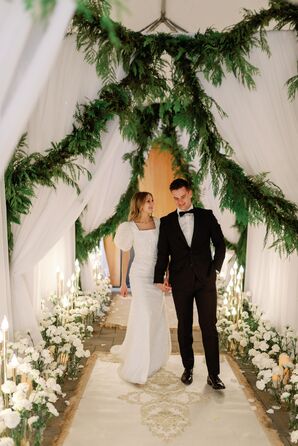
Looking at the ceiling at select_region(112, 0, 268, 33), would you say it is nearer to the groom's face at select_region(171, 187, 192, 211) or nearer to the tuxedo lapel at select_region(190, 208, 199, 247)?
the groom's face at select_region(171, 187, 192, 211)

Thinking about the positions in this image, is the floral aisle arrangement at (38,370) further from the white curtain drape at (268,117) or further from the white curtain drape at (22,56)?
the white curtain drape at (268,117)

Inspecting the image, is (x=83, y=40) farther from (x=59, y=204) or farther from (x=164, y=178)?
(x=164, y=178)

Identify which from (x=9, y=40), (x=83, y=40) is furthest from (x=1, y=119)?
(x=83, y=40)

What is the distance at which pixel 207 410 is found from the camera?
3.03 m

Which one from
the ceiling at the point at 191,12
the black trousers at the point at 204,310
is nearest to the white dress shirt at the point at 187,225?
the black trousers at the point at 204,310

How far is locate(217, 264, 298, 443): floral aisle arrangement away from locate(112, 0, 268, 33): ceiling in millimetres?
2430

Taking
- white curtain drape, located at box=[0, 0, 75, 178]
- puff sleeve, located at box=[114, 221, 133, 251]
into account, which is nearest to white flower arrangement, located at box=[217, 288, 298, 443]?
puff sleeve, located at box=[114, 221, 133, 251]

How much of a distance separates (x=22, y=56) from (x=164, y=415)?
8.17ft

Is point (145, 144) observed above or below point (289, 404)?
Result: above

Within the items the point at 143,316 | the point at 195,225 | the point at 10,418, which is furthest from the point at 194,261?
the point at 10,418

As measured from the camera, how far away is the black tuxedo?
3295 mm

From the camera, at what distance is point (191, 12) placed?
3770 millimetres

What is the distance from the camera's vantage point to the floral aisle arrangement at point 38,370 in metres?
2.16

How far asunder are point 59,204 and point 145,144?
1934mm
